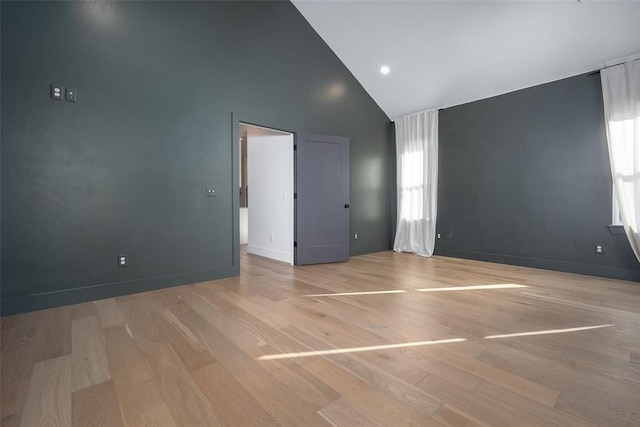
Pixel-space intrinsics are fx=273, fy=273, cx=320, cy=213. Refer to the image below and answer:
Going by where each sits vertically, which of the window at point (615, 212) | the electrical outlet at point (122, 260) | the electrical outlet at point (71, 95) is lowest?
the electrical outlet at point (122, 260)

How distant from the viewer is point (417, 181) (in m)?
5.45

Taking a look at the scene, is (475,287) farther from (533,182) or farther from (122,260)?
(122,260)

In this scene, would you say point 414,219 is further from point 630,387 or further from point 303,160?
point 630,387

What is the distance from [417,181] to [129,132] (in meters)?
4.72

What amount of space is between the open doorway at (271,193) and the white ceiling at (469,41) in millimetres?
1993

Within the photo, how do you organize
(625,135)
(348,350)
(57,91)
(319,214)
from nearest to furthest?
(348,350)
(57,91)
(625,135)
(319,214)

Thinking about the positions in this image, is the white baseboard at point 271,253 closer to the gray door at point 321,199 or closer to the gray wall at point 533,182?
the gray door at point 321,199

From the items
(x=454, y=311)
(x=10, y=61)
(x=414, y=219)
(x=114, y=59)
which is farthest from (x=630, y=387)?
(x=10, y=61)

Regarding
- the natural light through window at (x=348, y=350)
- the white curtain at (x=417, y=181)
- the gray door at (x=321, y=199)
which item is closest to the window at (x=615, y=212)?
the white curtain at (x=417, y=181)

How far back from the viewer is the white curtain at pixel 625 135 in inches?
130

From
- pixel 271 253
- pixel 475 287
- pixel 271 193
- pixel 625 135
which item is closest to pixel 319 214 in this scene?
pixel 271 193

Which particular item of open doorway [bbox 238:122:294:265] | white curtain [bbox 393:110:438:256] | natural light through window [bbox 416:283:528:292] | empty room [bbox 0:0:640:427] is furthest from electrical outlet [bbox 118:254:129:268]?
white curtain [bbox 393:110:438:256]

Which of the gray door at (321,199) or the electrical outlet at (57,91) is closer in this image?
the electrical outlet at (57,91)

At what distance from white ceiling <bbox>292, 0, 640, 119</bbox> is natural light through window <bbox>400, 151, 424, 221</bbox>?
1.05 meters
